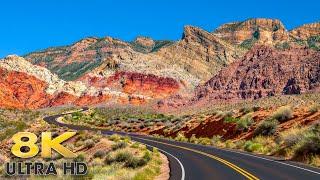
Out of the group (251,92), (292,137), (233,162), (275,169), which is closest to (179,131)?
(292,137)

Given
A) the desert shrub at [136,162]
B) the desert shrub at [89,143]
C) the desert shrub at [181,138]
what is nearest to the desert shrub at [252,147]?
the desert shrub at [136,162]

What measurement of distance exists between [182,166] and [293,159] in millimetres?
8310

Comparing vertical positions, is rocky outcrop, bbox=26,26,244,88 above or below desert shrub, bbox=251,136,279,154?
above

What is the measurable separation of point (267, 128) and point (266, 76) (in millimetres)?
71657

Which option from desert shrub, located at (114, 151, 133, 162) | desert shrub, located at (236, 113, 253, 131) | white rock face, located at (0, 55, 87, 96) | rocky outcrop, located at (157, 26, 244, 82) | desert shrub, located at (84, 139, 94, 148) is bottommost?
desert shrub, located at (114, 151, 133, 162)

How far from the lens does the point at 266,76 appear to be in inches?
4572

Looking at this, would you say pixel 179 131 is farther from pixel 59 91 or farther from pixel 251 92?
pixel 59 91

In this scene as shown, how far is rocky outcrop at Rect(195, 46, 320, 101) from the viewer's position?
105 m

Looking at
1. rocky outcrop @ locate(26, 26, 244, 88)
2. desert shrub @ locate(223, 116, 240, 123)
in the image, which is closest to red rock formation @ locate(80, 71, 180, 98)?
rocky outcrop @ locate(26, 26, 244, 88)

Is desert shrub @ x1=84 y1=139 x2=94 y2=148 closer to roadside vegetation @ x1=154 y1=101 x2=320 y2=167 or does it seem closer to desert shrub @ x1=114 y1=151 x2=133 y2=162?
roadside vegetation @ x1=154 y1=101 x2=320 y2=167

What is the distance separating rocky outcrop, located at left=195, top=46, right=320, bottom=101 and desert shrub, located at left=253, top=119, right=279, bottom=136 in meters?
53.1

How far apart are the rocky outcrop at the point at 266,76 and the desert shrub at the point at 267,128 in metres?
53.1

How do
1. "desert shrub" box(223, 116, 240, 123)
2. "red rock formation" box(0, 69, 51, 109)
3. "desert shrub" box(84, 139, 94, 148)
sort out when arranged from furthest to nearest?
"red rock formation" box(0, 69, 51, 109), "desert shrub" box(223, 116, 240, 123), "desert shrub" box(84, 139, 94, 148)

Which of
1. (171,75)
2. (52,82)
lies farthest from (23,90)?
(171,75)
